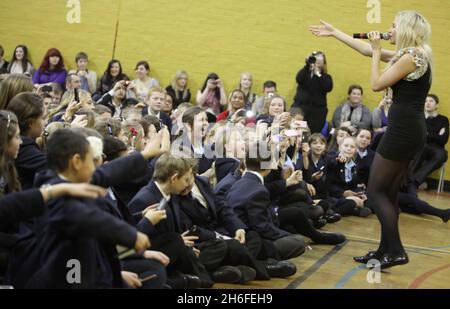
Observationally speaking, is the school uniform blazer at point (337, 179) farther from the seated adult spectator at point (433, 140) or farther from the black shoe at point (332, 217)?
the seated adult spectator at point (433, 140)

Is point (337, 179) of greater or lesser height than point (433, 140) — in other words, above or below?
below

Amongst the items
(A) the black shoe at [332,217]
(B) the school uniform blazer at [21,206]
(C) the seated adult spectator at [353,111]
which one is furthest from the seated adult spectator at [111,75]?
(B) the school uniform blazer at [21,206]

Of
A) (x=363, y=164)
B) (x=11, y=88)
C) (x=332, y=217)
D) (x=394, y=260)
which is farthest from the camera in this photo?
(x=363, y=164)

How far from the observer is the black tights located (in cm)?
448

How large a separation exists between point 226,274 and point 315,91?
5382 mm

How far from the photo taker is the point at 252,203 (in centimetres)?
461

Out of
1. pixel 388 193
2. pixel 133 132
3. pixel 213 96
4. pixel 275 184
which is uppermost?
pixel 213 96

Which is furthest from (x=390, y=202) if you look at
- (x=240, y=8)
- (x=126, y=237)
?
(x=240, y=8)

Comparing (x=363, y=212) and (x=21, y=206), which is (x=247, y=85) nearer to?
(x=363, y=212)

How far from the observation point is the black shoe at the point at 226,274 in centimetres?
421

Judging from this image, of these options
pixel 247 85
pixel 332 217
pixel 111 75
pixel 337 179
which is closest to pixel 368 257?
pixel 332 217
